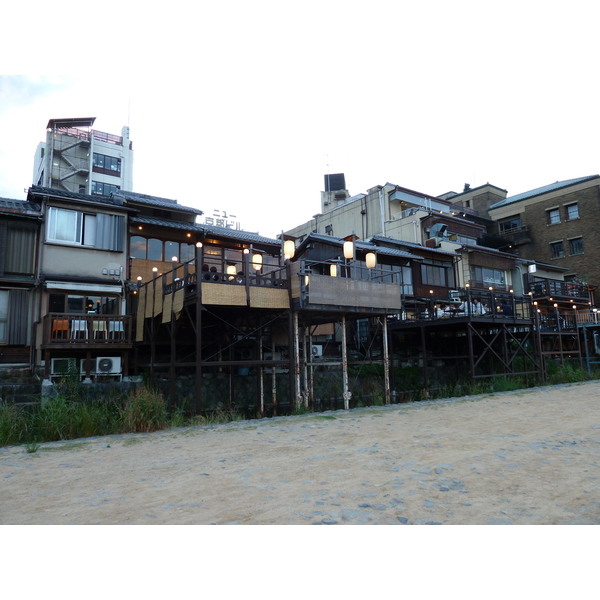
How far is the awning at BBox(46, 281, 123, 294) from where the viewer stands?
16.3m

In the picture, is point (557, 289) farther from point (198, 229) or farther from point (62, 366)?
point (62, 366)

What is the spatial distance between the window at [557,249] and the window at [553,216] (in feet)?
6.33

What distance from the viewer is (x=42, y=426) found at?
10586mm

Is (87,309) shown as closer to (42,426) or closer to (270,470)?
(42,426)

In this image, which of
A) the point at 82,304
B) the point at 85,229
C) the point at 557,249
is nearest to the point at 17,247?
the point at 85,229

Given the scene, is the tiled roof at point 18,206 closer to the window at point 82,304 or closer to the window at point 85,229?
the window at point 85,229

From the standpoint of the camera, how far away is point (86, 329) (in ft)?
51.3

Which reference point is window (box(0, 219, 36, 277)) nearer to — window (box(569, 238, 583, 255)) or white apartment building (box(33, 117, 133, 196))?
white apartment building (box(33, 117, 133, 196))

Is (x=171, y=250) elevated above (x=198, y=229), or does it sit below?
below

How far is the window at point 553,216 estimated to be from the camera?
39.8 metres

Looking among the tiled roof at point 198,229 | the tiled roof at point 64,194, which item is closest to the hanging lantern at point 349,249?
the tiled roof at point 198,229

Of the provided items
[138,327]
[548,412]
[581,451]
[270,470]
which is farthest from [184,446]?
[548,412]

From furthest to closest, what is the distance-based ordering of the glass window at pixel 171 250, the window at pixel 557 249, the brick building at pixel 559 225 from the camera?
the window at pixel 557 249, the brick building at pixel 559 225, the glass window at pixel 171 250

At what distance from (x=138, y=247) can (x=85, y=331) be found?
481cm
